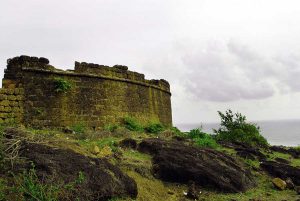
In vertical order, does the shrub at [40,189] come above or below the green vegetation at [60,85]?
below

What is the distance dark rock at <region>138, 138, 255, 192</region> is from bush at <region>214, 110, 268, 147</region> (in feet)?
27.1

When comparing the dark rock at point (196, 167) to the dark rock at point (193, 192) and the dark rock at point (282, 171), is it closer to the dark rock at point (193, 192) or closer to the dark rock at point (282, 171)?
the dark rock at point (193, 192)

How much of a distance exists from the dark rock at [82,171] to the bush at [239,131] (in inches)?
445

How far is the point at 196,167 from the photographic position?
850cm

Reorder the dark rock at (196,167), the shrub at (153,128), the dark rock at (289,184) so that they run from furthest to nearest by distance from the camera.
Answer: the shrub at (153,128) → the dark rock at (289,184) → the dark rock at (196,167)

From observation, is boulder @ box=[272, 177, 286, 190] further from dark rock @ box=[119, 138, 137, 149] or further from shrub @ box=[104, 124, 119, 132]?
shrub @ box=[104, 124, 119, 132]

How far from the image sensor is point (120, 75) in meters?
13.7

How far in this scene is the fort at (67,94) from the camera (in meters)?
10.8

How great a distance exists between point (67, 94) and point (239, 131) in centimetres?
958

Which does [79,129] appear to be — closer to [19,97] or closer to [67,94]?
[67,94]

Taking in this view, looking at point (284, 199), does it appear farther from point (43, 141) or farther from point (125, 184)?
point (43, 141)

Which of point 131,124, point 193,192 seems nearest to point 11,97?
point 131,124

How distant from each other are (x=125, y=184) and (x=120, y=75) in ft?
24.6

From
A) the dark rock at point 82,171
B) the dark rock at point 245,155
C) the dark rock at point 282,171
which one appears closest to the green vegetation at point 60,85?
the dark rock at point 82,171
